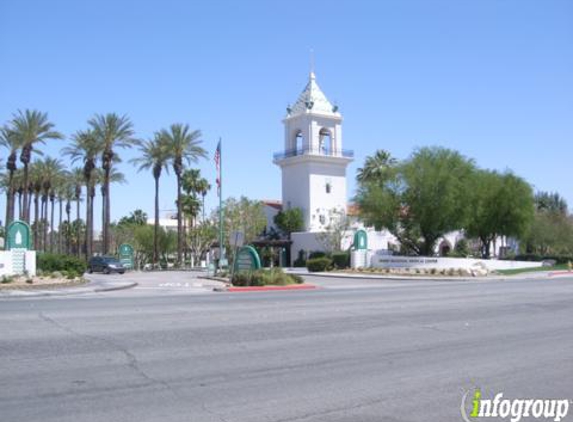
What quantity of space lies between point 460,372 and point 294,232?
176ft

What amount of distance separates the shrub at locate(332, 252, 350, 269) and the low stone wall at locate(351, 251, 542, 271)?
1.34 meters

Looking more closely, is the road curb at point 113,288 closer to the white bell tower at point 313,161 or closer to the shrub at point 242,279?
the shrub at point 242,279

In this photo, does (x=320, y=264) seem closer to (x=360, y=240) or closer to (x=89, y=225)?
(x=360, y=240)

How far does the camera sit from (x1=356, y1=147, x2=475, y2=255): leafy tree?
47531 mm

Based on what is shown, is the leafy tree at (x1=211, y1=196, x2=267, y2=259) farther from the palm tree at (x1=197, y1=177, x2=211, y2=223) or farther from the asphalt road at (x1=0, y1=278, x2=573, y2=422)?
the asphalt road at (x1=0, y1=278, x2=573, y2=422)

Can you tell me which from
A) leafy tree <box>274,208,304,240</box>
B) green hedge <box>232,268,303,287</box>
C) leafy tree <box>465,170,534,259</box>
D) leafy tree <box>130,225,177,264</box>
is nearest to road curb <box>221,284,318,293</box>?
green hedge <box>232,268,303,287</box>

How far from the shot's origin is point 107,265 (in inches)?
1880

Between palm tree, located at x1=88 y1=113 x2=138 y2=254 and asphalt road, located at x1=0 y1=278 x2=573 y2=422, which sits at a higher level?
palm tree, located at x1=88 y1=113 x2=138 y2=254

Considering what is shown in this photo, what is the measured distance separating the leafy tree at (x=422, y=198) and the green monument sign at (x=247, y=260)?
19.4 metres

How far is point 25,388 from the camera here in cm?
771

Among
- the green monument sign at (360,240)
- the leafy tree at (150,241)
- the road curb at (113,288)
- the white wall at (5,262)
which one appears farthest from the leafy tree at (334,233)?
the white wall at (5,262)

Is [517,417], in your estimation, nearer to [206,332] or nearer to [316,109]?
[206,332]

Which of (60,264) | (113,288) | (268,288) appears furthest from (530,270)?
(60,264)

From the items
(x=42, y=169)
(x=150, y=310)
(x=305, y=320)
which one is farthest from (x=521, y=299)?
(x=42, y=169)
